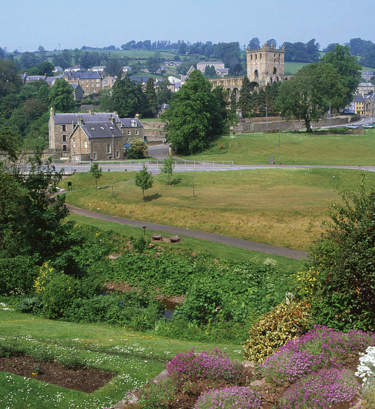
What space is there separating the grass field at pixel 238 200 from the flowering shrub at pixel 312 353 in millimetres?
25558

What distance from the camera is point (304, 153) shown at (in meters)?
86.1

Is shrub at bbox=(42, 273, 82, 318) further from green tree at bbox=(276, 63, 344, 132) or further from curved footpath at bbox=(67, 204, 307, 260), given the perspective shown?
green tree at bbox=(276, 63, 344, 132)

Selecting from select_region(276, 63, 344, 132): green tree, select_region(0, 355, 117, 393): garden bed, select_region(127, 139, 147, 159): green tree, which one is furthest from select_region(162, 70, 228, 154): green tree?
select_region(0, 355, 117, 393): garden bed

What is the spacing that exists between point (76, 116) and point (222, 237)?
7118 centimetres

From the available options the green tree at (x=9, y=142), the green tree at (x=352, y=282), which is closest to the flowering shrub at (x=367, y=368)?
the green tree at (x=352, y=282)

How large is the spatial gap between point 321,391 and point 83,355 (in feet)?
24.3

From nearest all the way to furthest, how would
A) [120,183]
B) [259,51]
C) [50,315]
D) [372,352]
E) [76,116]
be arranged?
[372,352] < [50,315] < [120,183] < [76,116] < [259,51]

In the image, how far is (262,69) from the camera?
6732 inches

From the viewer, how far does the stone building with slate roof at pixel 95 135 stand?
88.9 m

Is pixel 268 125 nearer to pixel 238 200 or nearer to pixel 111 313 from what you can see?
pixel 238 200

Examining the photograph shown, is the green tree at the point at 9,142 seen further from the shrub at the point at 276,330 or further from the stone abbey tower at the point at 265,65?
the stone abbey tower at the point at 265,65

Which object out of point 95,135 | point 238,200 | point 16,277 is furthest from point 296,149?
point 16,277

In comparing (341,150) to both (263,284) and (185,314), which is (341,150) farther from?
(185,314)

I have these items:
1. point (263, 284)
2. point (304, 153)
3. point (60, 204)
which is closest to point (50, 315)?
point (60, 204)
